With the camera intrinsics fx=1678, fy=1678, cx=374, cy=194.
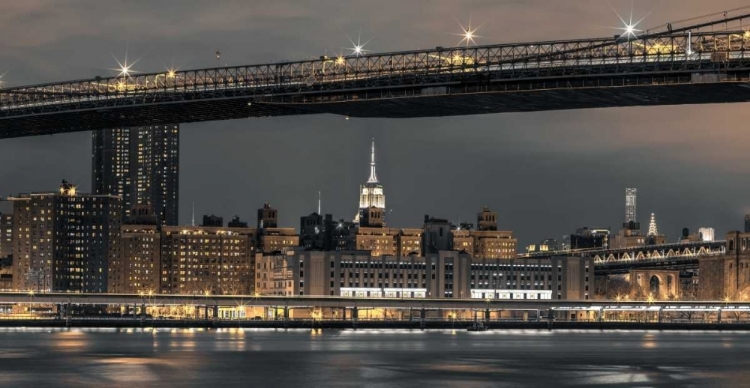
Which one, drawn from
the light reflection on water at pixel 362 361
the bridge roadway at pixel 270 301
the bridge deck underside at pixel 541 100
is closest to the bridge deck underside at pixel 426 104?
the bridge deck underside at pixel 541 100

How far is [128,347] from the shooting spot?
123 meters

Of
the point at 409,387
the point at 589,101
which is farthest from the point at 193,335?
the point at 409,387

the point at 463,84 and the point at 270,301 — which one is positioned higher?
the point at 463,84

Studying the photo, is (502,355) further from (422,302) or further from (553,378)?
(422,302)

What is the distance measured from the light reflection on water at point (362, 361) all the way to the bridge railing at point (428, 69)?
17.8 metres

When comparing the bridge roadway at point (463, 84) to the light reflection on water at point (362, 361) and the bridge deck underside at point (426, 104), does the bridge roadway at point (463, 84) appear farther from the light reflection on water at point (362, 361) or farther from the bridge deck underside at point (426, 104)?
the light reflection on water at point (362, 361)

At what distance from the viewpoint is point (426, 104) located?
108 metres

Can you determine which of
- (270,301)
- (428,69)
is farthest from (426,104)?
(270,301)

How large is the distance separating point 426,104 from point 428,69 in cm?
225

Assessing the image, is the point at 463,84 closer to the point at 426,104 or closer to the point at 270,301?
the point at 426,104

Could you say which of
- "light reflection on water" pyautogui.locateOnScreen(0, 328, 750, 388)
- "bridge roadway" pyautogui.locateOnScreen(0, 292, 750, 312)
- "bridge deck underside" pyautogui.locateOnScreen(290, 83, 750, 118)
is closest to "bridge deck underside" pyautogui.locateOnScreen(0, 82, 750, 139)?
"bridge deck underside" pyautogui.locateOnScreen(290, 83, 750, 118)

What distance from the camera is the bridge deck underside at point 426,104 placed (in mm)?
99812

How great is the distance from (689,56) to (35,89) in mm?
63142

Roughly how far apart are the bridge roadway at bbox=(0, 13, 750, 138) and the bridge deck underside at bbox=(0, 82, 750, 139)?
0.09 m
